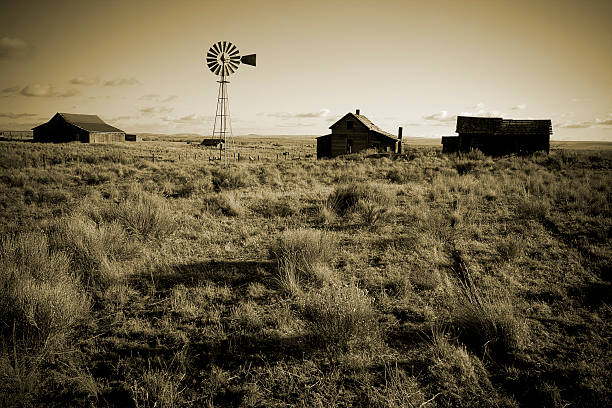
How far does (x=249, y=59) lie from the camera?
2508 centimetres

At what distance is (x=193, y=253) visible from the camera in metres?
5.88

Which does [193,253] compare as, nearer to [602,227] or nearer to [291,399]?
[291,399]

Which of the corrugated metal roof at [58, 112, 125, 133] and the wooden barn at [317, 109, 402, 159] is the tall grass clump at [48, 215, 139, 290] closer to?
the wooden barn at [317, 109, 402, 159]

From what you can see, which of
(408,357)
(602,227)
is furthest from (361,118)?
(408,357)

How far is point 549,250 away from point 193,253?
7.03 metres

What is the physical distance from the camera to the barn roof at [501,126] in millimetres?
31006

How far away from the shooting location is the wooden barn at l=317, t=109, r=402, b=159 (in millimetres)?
33000

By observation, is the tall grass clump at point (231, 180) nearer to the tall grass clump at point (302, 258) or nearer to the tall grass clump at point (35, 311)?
the tall grass clump at point (302, 258)

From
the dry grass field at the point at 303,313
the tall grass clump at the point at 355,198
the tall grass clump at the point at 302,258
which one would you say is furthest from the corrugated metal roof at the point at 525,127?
the tall grass clump at the point at 302,258

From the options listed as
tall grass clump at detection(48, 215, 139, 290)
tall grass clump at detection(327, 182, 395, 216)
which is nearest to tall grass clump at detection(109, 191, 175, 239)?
tall grass clump at detection(48, 215, 139, 290)

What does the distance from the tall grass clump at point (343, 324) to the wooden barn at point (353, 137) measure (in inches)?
1210

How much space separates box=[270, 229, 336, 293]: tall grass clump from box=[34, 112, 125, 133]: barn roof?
53769 millimetres

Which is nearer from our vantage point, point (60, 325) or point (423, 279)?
point (60, 325)

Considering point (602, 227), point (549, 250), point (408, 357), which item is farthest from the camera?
point (602, 227)
